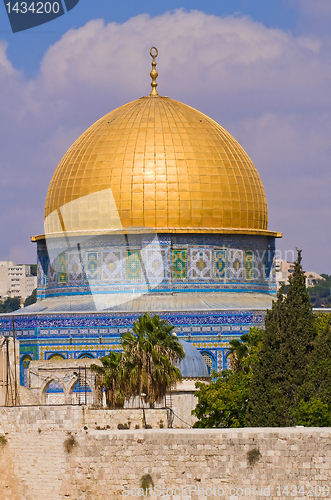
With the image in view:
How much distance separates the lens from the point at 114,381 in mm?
28422

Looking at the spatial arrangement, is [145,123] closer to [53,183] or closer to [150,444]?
[53,183]

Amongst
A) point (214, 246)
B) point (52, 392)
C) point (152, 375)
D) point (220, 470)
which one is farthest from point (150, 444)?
point (214, 246)

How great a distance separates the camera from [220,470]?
2266 cm

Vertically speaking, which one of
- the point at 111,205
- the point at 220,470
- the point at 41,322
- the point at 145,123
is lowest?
the point at 220,470

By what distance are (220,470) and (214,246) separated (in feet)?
59.3

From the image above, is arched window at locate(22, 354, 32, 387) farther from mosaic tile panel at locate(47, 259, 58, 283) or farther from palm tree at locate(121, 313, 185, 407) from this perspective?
palm tree at locate(121, 313, 185, 407)

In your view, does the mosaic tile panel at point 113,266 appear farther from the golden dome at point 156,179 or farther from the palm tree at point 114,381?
the palm tree at point 114,381

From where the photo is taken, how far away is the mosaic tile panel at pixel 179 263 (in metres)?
39.8

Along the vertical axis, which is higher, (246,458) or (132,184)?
(132,184)

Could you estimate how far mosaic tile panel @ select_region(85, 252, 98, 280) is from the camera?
4006cm

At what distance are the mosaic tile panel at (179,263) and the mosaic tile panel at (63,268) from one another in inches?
133

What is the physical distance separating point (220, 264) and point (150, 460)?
57.6 ft

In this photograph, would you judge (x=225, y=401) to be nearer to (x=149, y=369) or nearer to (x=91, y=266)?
(x=149, y=369)

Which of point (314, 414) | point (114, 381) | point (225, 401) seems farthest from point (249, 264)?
point (314, 414)
